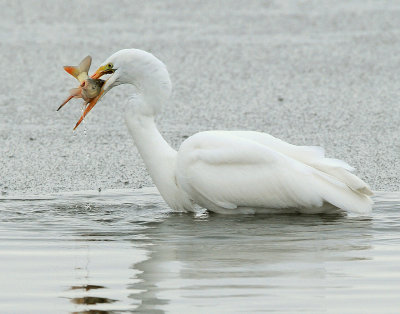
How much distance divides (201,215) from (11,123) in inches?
147

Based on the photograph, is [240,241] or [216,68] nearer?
[240,241]

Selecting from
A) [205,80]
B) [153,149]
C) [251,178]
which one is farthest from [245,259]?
[205,80]

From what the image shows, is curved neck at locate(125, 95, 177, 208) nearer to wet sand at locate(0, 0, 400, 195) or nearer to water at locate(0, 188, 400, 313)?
water at locate(0, 188, 400, 313)

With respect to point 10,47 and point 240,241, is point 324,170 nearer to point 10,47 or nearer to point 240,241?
point 240,241

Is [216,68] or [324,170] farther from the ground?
[216,68]

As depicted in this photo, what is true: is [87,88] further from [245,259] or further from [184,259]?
[245,259]

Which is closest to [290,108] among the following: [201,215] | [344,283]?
[201,215]

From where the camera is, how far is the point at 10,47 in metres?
15.5

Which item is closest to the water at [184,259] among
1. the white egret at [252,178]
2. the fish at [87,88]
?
the white egret at [252,178]

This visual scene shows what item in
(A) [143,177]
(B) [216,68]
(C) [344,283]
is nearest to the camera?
(C) [344,283]

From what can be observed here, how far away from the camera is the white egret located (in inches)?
325

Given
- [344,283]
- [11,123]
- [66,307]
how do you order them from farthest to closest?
[11,123]
[344,283]
[66,307]

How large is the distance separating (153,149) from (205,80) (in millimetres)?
5368

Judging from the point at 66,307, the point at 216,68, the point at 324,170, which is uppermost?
the point at 216,68
